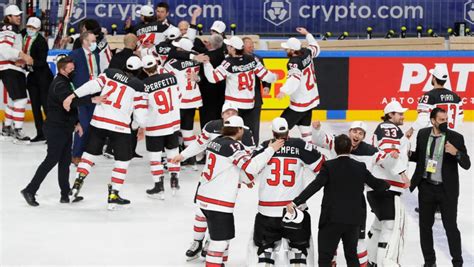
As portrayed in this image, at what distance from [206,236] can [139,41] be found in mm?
4873

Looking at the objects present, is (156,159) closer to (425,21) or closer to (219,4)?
(219,4)

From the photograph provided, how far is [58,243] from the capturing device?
33.9 feet

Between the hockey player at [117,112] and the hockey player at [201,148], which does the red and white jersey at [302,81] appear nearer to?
the hockey player at [117,112]

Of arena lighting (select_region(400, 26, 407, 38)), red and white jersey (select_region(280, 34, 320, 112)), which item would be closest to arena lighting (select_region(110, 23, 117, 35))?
arena lighting (select_region(400, 26, 407, 38))

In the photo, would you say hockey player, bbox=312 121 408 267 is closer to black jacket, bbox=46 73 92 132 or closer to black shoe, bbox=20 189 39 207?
black jacket, bbox=46 73 92 132

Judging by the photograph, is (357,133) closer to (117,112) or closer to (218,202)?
(218,202)

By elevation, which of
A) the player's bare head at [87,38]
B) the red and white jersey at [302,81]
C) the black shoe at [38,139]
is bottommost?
the black shoe at [38,139]

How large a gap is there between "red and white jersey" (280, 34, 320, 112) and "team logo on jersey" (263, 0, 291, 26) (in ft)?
22.0

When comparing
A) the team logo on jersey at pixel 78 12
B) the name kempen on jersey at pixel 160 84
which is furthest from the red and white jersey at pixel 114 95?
the team logo on jersey at pixel 78 12

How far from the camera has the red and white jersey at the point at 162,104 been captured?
11.9 meters

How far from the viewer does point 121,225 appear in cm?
1105

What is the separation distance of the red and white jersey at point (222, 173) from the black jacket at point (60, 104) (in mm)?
2862

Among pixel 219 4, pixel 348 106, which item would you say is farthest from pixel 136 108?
pixel 219 4

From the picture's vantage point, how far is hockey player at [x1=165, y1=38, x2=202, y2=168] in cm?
1329
